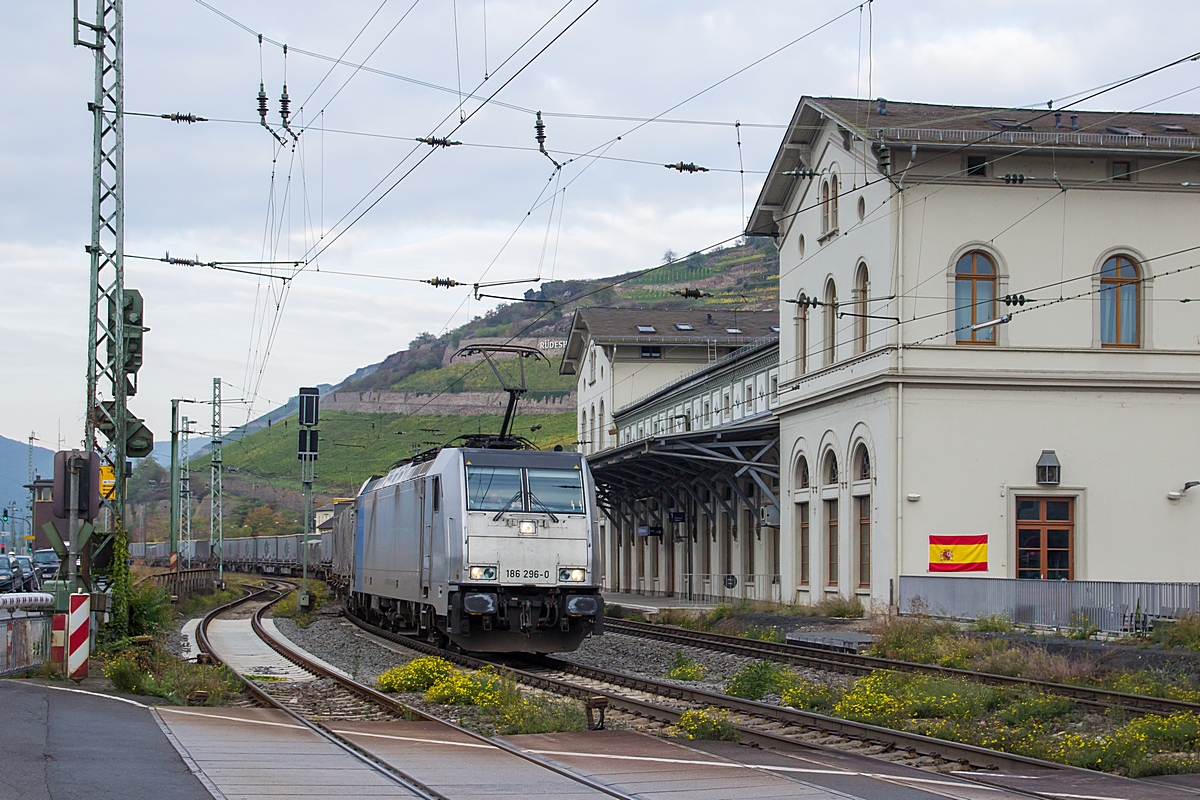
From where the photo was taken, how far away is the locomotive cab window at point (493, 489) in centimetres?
2111

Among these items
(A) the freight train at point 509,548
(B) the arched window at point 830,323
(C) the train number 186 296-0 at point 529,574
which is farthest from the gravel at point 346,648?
(B) the arched window at point 830,323

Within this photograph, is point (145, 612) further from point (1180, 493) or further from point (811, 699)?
point (1180, 493)

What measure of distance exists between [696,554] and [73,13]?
3196 centimetres

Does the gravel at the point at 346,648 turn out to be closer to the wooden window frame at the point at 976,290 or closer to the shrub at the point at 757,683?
the shrub at the point at 757,683

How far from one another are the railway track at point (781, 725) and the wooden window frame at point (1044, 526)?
1372 cm

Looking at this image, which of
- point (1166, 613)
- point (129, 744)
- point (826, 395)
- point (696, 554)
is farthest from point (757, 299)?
point (129, 744)

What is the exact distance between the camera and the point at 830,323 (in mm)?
35219

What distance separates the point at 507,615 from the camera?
20.8m

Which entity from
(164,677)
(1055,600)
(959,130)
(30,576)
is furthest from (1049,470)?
(30,576)

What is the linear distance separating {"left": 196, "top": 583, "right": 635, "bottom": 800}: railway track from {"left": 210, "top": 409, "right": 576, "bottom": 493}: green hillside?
314 feet

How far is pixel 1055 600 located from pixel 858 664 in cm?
585

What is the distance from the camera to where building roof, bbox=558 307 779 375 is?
6047cm

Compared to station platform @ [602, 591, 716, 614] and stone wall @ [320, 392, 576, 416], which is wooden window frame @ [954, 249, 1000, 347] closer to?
station platform @ [602, 591, 716, 614]

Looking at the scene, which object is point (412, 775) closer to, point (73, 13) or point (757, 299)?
point (73, 13)
